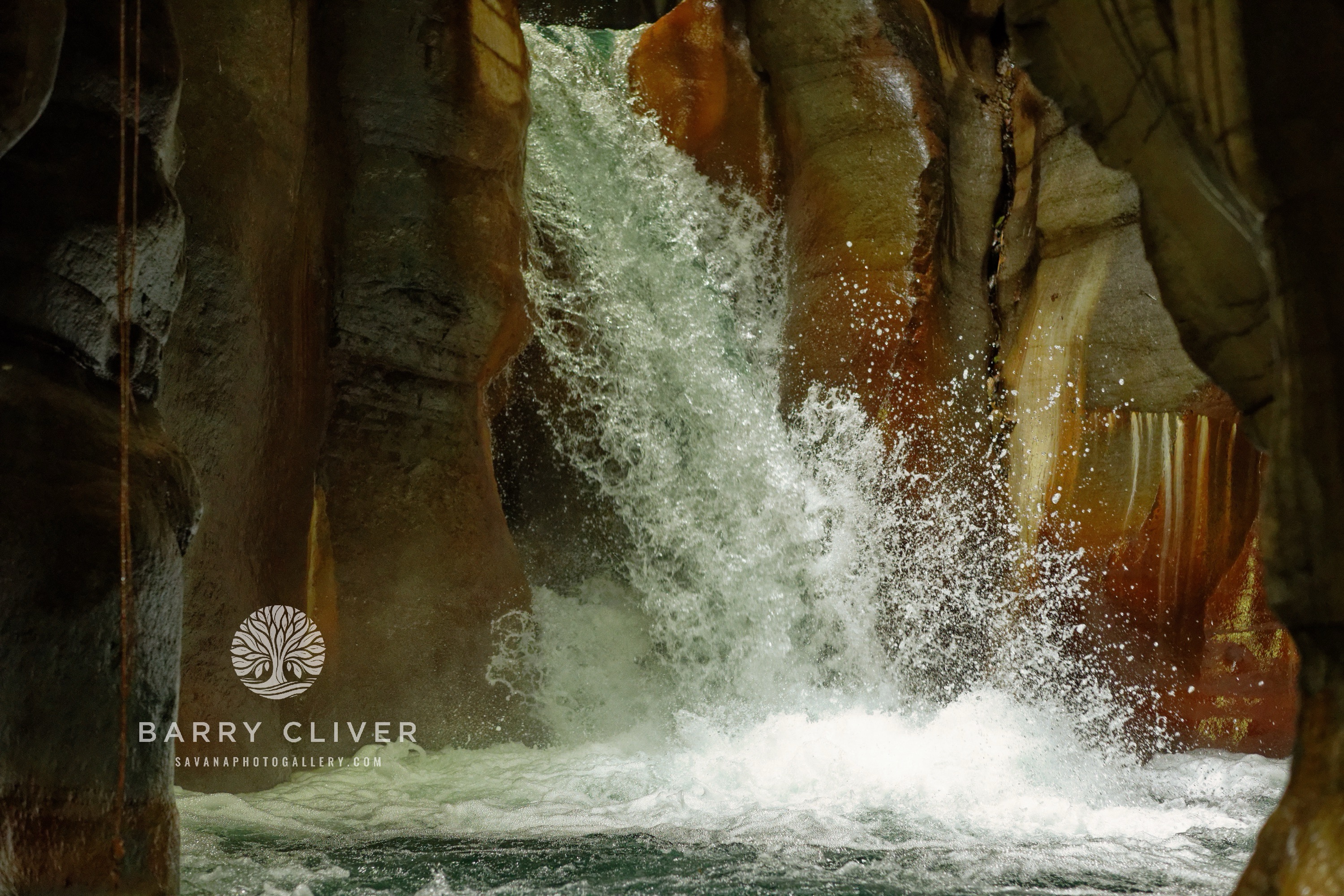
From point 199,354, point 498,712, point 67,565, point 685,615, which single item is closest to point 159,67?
point 67,565

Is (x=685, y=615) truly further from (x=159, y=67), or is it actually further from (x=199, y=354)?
(x=159, y=67)

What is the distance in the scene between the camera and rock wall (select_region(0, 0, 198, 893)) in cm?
299

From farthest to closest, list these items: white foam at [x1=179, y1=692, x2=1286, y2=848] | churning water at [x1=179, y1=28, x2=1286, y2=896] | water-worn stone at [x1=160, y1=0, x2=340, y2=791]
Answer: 1. water-worn stone at [x1=160, y1=0, x2=340, y2=791]
2. white foam at [x1=179, y1=692, x2=1286, y2=848]
3. churning water at [x1=179, y1=28, x2=1286, y2=896]

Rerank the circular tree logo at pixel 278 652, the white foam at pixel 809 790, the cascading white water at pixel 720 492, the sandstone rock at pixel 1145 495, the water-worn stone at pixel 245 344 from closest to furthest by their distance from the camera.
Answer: the white foam at pixel 809 790, the water-worn stone at pixel 245 344, the circular tree logo at pixel 278 652, the sandstone rock at pixel 1145 495, the cascading white water at pixel 720 492

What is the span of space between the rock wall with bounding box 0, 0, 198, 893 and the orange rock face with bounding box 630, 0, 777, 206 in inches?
243

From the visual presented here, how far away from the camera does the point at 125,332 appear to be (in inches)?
141

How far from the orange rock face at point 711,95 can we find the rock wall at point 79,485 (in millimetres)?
6162

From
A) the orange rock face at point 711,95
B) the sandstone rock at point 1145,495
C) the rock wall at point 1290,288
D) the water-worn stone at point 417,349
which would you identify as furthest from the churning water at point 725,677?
the rock wall at point 1290,288

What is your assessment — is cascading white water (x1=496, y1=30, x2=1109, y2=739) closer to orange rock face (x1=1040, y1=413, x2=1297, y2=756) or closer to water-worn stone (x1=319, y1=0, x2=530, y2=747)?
orange rock face (x1=1040, y1=413, x2=1297, y2=756)

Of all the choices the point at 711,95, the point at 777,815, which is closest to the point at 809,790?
the point at 777,815

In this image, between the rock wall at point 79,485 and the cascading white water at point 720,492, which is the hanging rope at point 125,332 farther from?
the cascading white water at point 720,492

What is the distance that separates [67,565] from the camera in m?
3.09

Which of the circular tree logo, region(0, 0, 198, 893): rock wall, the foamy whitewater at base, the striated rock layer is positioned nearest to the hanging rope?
region(0, 0, 198, 893): rock wall

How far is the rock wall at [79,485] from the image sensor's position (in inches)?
118
